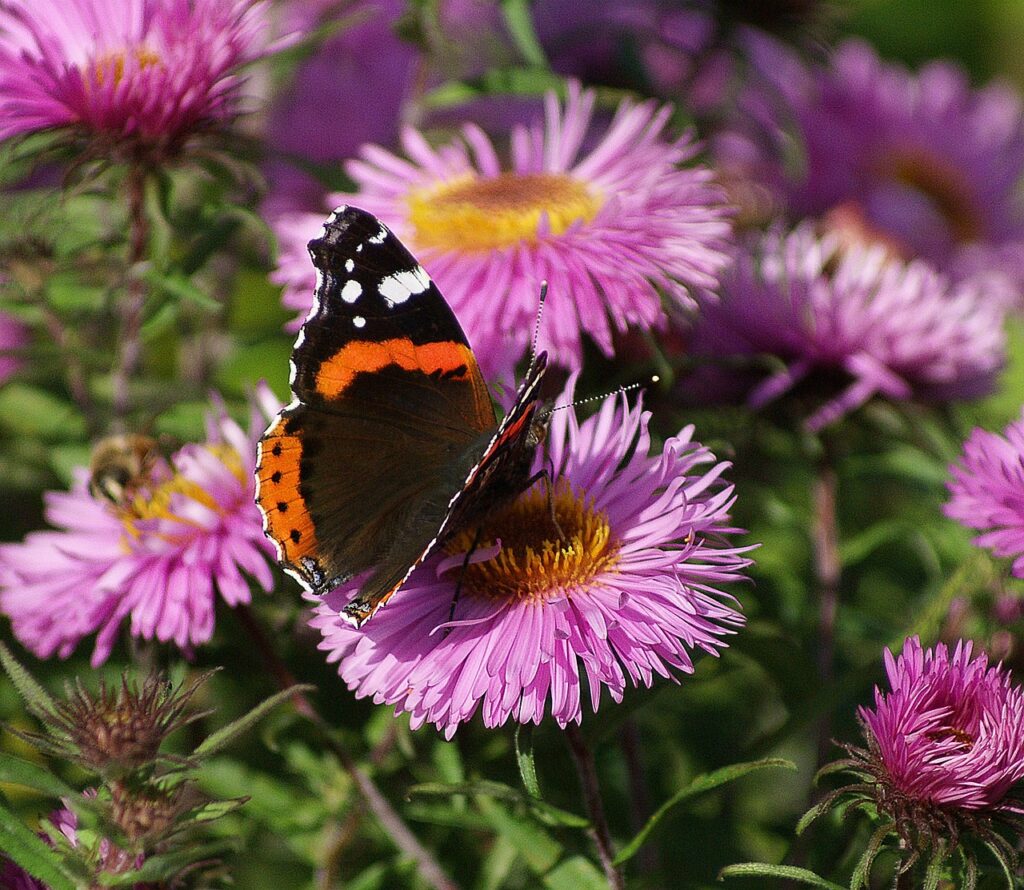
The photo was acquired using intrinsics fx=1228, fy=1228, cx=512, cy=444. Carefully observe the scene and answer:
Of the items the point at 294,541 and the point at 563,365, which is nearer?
the point at 294,541

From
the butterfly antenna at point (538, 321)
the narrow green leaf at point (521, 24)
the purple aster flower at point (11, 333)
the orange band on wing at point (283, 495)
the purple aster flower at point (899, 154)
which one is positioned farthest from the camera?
the purple aster flower at point (899, 154)

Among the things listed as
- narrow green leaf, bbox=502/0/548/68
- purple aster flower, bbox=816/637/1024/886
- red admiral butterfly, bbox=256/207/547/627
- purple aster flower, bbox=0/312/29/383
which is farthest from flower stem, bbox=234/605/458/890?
purple aster flower, bbox=0/312/29/383

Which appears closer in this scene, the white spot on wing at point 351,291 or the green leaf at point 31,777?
the green leaf at point 31,777

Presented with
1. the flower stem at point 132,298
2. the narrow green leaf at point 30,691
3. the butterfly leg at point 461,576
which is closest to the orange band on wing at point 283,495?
the butterfly leg at point 461,576

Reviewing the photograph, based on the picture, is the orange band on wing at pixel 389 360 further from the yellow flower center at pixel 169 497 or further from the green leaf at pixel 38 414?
the green leaf at pixel 38 414

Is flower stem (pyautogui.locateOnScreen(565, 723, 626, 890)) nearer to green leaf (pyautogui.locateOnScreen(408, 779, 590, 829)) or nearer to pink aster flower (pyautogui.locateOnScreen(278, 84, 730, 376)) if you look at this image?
green leaf (pyautogui.locateOnScreen(408, 779, 590, 829))

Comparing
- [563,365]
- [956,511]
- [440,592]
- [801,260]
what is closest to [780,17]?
[801,260]

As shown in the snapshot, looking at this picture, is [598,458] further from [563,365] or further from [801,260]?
[801,260]
